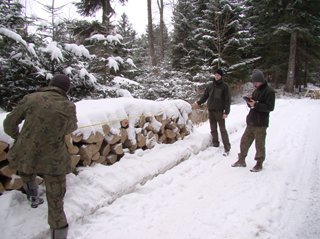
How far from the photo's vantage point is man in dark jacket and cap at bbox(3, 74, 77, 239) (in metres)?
1.76

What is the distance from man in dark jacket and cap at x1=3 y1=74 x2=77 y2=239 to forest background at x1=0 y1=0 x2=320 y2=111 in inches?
130

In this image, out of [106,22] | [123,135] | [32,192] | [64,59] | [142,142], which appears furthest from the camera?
[106,22]

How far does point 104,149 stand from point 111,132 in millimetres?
313

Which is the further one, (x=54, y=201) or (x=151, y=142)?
(x=151, y=142)

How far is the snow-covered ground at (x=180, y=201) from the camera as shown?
81.5 inches

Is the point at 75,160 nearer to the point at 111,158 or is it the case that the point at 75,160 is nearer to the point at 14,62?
the point at 111,158

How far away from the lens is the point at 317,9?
1631 cm

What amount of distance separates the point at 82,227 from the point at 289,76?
21852 mm

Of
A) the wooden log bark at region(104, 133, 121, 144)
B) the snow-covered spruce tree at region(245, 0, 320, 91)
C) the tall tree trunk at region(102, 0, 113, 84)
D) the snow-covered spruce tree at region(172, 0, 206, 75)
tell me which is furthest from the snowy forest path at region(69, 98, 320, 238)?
the snow-covered spruce tree at region(245, 0, 320, 91)

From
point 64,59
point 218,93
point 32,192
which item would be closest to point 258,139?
point 218,93

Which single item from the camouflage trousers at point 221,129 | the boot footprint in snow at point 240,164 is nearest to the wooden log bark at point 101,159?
the boot footprint in snow at point 240,164

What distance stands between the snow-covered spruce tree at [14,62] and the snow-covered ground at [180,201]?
3.48 meters

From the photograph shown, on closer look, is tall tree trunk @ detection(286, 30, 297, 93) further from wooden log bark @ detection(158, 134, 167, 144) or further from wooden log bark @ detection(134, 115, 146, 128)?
wooden log bark @ detection(134, 115, 146, 128)

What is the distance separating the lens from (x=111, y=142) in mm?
3197
